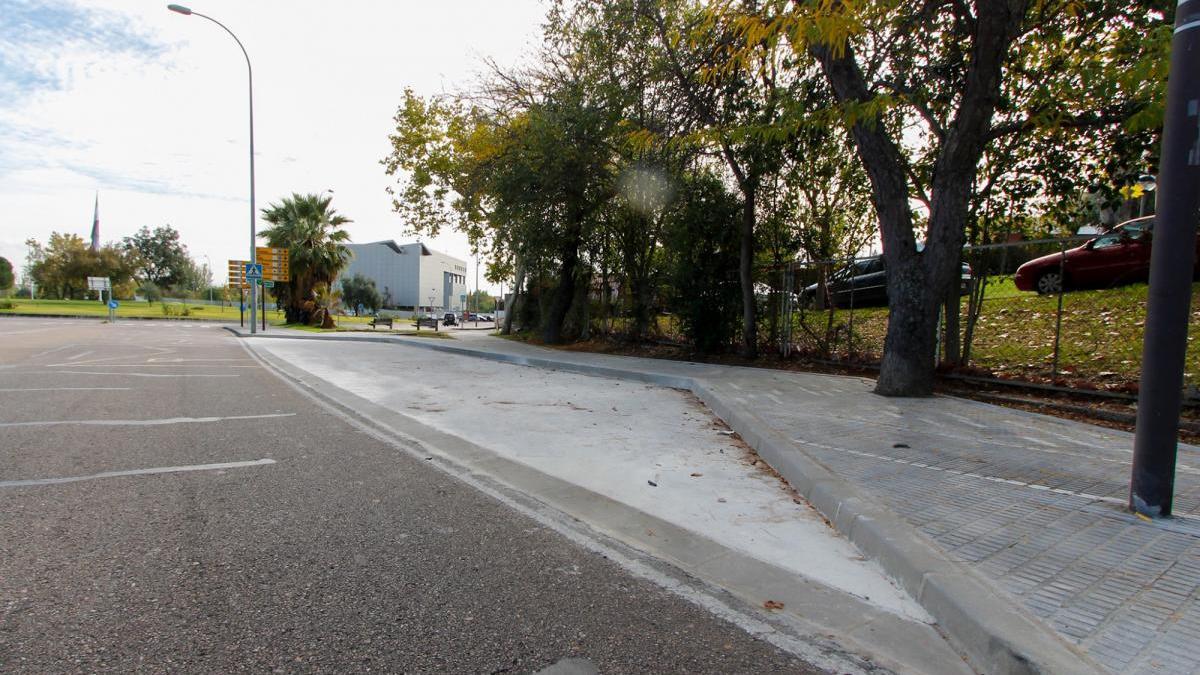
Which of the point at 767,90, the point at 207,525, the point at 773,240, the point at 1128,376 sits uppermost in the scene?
the point at 767,90

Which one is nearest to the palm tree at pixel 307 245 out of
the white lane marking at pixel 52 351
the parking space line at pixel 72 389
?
the white lane marking at pixel 52 351

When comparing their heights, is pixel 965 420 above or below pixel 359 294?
below

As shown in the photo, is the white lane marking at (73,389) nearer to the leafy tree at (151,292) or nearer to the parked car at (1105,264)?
the parked car at (1105,264)

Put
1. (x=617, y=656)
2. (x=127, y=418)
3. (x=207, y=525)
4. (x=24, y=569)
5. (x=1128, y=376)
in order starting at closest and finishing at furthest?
(x=617, y=656)
(x=24, y=569)
(x=207, y=525)
(x=127, y=418)
(x=1128, y=376)

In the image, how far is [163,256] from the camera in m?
111

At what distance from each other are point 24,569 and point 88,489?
1432mm

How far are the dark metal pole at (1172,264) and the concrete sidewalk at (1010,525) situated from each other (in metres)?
0.52


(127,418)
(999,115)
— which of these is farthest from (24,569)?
(999,115)

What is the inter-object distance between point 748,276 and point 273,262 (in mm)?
31068

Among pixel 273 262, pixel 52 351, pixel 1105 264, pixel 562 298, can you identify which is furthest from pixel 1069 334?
pixel 273 262

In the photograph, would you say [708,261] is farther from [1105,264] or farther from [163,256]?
[163,256]

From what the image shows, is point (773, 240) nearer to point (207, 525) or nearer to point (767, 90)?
point (767, 90)

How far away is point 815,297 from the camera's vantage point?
11.7m

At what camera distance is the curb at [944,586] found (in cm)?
222
